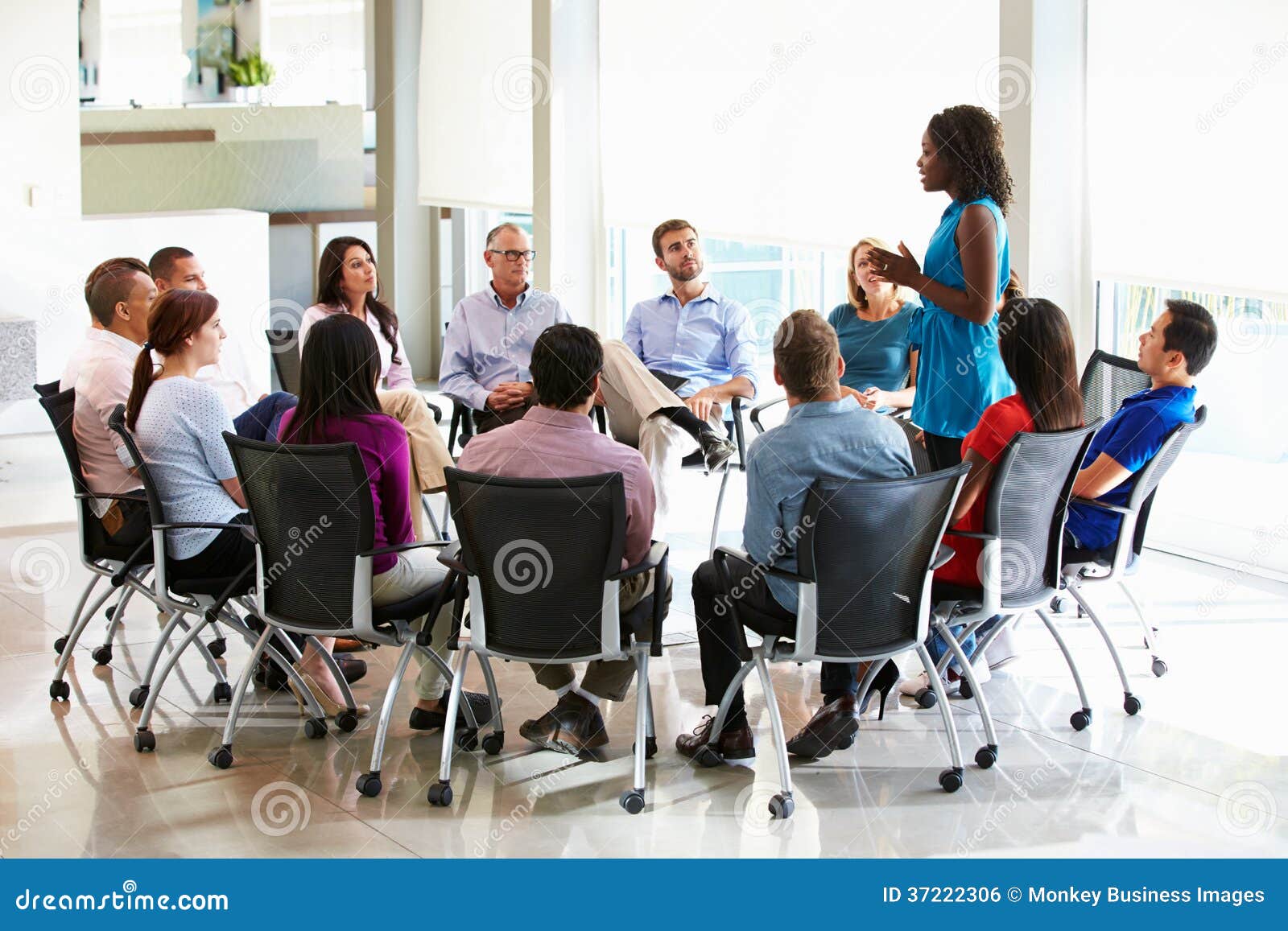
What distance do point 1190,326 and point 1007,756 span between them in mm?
1380

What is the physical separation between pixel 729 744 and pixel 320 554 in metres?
1.12

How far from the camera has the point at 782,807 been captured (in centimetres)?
328

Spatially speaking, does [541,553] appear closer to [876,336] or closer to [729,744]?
[729,744]

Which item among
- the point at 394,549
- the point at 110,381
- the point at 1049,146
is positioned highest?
the point at 1049,146

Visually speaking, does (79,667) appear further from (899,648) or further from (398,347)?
(899,648)

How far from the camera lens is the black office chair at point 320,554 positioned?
3322 mm

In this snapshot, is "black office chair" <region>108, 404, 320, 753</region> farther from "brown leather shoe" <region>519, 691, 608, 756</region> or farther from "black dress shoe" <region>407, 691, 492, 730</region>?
"brown leather shoe" <region>519, 691, 608, 756</region>

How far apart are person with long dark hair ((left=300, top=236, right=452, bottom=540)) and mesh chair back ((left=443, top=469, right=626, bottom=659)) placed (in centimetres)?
169

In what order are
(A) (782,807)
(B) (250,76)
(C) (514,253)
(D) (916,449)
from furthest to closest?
(B) (250,76) < (C) (514,253) < (D) (916,449) < (A) (782,807)

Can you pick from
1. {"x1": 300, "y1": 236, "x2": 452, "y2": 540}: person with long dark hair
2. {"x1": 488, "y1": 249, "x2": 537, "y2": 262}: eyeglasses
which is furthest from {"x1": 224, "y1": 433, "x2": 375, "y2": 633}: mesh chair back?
{"x1": 488, "y1": 249, "x2": 537, "y2": 262}: eyeglasses

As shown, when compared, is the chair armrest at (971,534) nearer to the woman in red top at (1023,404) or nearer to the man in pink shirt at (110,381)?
the woman in red top at (1023,404)

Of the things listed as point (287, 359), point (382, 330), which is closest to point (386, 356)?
point (382, 330)

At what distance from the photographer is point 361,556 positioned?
11.1ft

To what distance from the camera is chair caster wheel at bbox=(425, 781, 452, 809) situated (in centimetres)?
333
